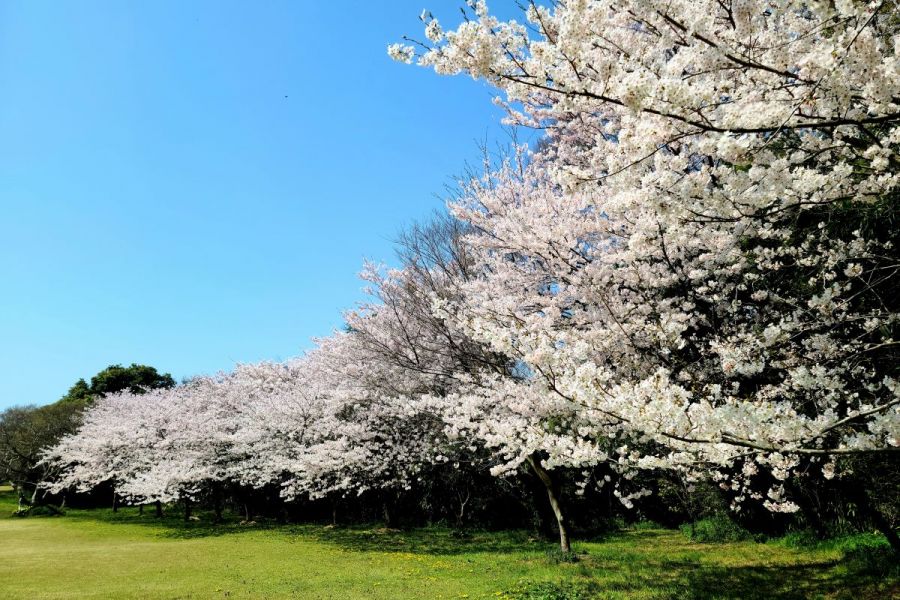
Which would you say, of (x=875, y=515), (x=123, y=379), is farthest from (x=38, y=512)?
(x=875, y=515)

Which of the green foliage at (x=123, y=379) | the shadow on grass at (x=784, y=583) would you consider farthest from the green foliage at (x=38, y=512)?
the shadow on grass at (x=784, y=583)

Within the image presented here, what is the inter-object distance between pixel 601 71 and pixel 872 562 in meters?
9.13

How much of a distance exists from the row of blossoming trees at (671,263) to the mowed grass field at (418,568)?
147 centimetres

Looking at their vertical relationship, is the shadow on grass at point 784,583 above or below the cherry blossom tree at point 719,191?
below

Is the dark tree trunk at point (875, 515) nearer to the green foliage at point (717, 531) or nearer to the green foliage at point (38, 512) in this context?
the green foliage at point (717, 531)

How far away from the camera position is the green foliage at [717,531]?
13.4 meters

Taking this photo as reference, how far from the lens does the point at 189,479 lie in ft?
74.9

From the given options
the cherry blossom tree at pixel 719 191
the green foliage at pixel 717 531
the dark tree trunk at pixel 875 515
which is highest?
the cherry blossom tree at pixel 719 191

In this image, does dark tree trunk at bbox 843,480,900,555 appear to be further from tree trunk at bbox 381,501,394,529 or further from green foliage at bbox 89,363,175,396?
green foliage at bbox 89,363,175,396

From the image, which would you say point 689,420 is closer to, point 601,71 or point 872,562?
point 601,71

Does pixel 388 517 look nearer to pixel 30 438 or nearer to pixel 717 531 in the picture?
pixel 717 531

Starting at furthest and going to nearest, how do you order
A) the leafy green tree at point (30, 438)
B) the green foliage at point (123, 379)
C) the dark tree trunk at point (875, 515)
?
the green foliage at point (123, 379) → the leafy green tree at point (30, 438) → the dark tree trunk at point (875, 515)

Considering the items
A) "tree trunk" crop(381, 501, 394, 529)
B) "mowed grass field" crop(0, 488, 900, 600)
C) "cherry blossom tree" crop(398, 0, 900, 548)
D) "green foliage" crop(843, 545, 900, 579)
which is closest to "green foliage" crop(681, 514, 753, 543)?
"mowed grass field" crop(0, 488, 900, 600)

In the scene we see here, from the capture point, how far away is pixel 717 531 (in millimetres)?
14312
